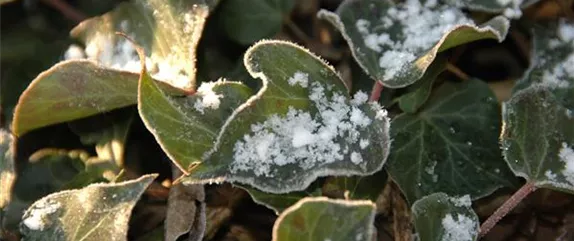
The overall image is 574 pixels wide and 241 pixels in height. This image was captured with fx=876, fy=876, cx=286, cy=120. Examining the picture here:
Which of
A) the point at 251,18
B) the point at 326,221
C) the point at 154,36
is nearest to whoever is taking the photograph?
the point at 326,221

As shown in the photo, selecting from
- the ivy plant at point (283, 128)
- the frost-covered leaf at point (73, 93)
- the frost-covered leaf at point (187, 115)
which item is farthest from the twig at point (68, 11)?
the frost-covered leaf at point (187, 115)

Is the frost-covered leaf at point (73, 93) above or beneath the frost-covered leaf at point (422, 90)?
above

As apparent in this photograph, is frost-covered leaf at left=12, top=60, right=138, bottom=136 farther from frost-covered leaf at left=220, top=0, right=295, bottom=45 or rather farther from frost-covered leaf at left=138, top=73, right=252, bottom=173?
frost-covered leaf at left=220, top=0, right=295, bottom=45

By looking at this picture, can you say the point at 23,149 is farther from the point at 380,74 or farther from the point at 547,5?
the point at 547,5

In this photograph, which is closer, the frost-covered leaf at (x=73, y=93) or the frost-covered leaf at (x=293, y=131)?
the frost-covered leaf at (x=293, y=131)

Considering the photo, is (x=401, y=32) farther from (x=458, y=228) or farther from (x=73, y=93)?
(x=73, y=93)

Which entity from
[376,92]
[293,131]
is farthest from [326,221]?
[376,92]

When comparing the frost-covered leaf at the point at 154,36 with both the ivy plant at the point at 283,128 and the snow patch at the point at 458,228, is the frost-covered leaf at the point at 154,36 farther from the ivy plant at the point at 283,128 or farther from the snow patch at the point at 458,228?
the snow patch at the point at 458,228
